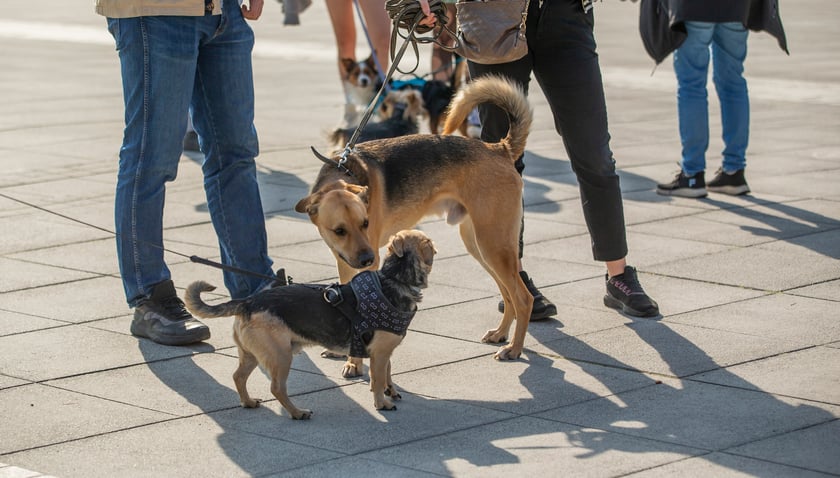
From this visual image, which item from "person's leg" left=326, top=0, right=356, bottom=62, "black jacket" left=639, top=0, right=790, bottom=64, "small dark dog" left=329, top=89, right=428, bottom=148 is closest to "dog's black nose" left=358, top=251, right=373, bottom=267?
"black jacket" left=639, top=0, right=790, bottom=64

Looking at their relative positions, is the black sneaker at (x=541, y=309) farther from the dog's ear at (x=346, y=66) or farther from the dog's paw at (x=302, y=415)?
the dog's ear at (x=346, y=66)

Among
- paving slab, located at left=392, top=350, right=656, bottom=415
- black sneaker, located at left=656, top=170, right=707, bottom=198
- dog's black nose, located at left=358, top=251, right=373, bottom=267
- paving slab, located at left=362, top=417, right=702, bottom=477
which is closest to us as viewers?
paving slab, located at left=362, top=417, right=702, bottom=477

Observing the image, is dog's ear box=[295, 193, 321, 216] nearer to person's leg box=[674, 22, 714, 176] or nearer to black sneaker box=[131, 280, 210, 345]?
black sneaker box=[131, 280, 210, 345]

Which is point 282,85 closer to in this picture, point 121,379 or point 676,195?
point 676,195

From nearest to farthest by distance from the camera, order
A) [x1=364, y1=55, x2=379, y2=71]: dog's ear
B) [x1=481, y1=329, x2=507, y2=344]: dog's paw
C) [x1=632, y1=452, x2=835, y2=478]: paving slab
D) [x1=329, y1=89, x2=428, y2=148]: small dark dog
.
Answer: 1. [x1=632, y1=452, x2=835, y2=478]: paving slab
2. [x1=481, y1=329, x2=507, y2=344]: dog's paw
3. [x1=329, y1=89, x2=428, y2=148]: small dark dog
4. [x1=364, y1=55, x2=379, y2=71]: dog's ear

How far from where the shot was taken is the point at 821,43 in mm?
18062

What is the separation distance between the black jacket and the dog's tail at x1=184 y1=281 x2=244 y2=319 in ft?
16.2

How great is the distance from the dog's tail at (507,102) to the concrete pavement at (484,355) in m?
0.96

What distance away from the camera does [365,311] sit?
4594 millimetres

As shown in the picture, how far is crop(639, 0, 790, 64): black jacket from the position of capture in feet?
27.0

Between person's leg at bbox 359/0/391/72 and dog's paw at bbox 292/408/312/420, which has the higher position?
person's leg at bbox 359/0/391/72

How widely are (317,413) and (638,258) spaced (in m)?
2.98

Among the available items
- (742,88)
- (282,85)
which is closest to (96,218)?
(742,88)

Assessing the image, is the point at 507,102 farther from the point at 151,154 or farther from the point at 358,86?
the point at 358,86
